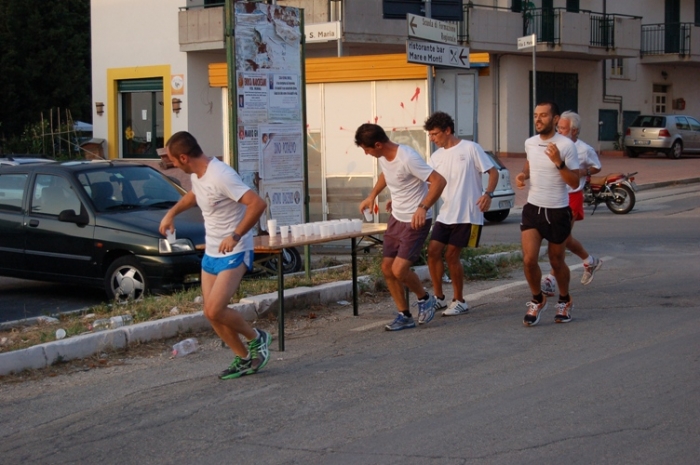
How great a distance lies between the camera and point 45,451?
5348 millimetres

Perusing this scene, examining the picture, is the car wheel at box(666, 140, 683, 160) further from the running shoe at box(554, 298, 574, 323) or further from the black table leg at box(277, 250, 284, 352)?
the black table leg at box(277, 250, 284, 352)

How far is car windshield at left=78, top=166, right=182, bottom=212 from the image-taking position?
10859 millimetres

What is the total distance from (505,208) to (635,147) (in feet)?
→ 59.6

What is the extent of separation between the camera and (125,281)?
10172 millimetres

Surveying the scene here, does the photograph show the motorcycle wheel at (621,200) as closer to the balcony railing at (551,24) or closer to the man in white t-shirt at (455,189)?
the man in white t-shirt at (455,189)

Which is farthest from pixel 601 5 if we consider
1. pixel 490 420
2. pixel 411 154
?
pixel 490 420

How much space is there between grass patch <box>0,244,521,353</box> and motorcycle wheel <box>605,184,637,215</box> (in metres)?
8.89

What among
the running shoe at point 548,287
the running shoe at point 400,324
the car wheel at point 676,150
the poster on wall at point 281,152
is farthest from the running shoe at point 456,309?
the car wheel at point 676,150

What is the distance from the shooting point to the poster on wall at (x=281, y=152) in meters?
10.3

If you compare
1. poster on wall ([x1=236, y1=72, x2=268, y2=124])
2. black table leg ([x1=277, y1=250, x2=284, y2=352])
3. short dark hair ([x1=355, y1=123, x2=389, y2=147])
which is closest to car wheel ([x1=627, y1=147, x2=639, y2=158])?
poster on wall ([x1=236, y1=72, x2=268, y2=124])

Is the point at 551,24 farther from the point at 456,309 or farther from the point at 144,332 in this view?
the point at 144,332

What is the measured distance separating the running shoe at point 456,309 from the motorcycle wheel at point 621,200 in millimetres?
12247

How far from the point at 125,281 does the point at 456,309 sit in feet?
11.8

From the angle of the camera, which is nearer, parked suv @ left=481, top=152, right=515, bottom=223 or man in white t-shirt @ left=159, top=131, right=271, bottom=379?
man in white t-shirt @ left=159, top=131, right=271, bottom=379
